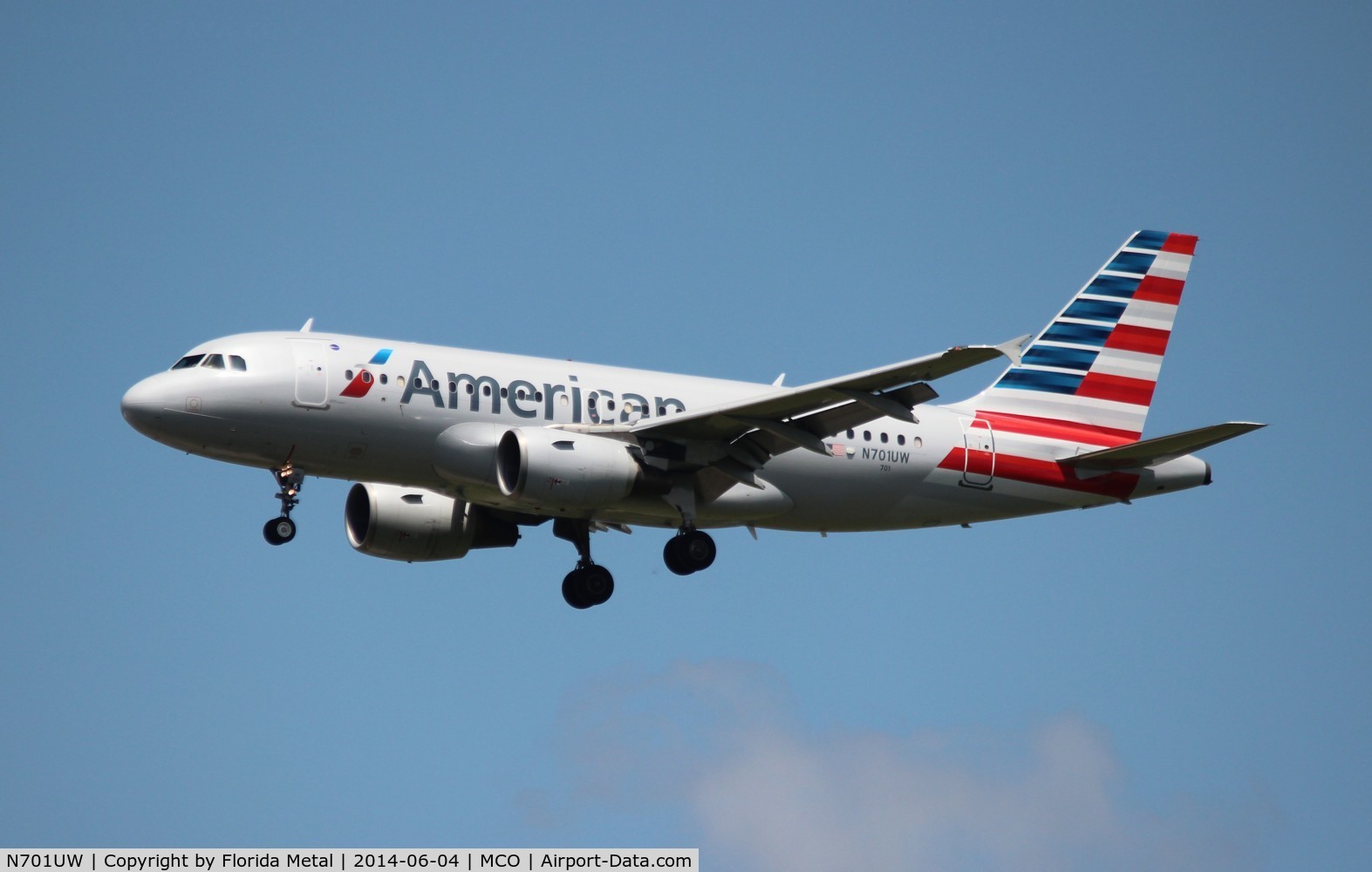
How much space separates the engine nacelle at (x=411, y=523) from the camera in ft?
132

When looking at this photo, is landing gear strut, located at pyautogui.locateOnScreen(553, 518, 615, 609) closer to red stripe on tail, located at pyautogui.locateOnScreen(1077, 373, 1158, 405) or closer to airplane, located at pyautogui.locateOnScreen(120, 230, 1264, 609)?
airplane, located at pyautogui.locateOnScreen(120, 230, 1264, 609)

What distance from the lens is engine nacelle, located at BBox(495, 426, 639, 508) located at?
116 feet

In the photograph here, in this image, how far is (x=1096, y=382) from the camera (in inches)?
1672

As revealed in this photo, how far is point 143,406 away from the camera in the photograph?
115 ft

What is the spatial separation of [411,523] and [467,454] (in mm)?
5149

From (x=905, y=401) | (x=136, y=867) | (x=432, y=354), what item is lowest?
(x=136, y=867)

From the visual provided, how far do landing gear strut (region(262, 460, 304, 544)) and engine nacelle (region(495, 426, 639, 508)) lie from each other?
3878 millimetres

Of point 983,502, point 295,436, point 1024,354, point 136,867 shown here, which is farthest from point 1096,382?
point 136,867

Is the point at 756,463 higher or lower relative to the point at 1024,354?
lower

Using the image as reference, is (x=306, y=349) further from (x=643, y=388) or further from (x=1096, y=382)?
(x=1096, y=382)

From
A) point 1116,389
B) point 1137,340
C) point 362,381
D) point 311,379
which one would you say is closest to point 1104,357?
point 1116,389

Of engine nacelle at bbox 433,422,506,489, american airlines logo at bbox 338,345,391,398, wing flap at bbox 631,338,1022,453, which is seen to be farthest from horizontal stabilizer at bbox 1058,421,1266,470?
american airlines logo at bbox 338,345,391,398

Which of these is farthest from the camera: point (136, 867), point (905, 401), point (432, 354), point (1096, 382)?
point (1096, 382)

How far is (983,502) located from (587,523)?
857 centimetres
